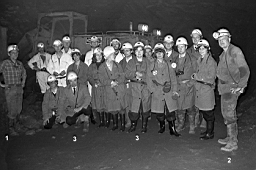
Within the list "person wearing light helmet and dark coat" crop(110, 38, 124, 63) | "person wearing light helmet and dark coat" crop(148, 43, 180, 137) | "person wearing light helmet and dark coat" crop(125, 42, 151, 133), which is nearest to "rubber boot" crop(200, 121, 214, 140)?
"person wearing light helmet and dark coat" crop(148, 43, 180, 137)

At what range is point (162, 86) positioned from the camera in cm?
579

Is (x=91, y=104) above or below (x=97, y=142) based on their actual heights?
above

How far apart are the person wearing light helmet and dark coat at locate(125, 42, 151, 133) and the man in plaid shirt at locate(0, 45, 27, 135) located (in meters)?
2.79

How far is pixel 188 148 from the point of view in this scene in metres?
5.13

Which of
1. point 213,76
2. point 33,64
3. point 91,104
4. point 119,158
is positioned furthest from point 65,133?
point 213,76

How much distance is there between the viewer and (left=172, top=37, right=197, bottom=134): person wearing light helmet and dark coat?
5879mm

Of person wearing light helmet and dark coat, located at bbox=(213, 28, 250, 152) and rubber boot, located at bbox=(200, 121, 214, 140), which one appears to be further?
rubber boot, located at bbox=(200, 121, 214, 140)

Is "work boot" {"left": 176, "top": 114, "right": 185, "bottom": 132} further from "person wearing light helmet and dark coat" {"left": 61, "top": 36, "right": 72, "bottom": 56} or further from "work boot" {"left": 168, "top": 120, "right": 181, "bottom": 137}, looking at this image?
"person wearing light helmet and dark coat" {"left": 61, "top": 36, "right": 72, "bottom": 56}

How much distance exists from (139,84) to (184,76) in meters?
1.07

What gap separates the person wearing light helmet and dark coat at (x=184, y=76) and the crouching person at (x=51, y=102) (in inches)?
115

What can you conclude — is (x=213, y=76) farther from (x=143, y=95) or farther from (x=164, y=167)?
(x=164, y=167)

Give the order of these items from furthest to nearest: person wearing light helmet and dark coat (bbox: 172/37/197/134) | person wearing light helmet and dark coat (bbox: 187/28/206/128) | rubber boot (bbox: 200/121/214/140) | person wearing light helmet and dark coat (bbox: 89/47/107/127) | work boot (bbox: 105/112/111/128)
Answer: work boot (bbox: 105/112/111/128) < person wearing light helmet and dark coat (bbox: 89/47/107/127) < person wearing light helmet and dark coat (bbox: 187/28/206/128) < person wearing light helmet and dark coat (bbox: 172/37/197/134) < rubber boot (bbox: 200/121/214/140)

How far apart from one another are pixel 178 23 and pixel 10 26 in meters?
12.1

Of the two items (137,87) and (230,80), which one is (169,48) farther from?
(230,80)
